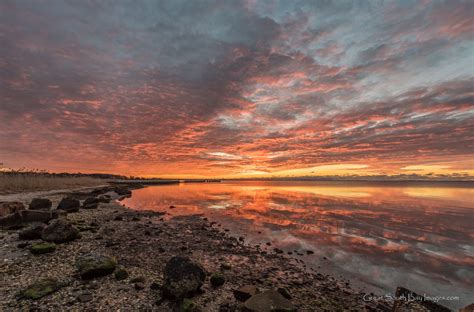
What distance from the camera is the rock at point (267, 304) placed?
6.77 meters

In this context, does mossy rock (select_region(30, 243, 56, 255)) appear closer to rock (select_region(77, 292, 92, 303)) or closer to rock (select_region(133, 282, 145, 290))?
rock (select_region(77, 292, 92, 303))

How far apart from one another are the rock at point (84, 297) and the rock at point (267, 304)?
5.30 m

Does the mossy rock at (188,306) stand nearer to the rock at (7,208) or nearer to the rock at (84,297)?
the rock at (84,297)

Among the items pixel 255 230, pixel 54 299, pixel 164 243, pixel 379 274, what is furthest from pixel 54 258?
pixel 379 274

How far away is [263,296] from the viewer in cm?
722

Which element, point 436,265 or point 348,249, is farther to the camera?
point 348,249

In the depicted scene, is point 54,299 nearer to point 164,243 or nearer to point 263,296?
point 263,296

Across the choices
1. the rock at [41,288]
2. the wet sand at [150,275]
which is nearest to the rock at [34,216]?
the wet sand at [150,275]

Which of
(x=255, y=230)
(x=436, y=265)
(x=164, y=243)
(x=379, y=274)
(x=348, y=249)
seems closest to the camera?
(x=379, y=274)

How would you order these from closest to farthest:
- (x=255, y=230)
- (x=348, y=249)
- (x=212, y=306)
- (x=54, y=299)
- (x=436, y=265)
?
1. (x=54, y=299)
2. (x=212, y=306)
3. (x=436, y=265)
4. (x=348, y=249)
5. (x=255, y=230)

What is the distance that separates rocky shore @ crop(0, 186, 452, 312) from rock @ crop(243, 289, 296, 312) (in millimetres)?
32

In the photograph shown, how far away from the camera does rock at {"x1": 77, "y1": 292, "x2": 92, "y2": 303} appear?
23.5ft

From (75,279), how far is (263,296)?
735 cm

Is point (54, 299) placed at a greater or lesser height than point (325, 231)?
greater
